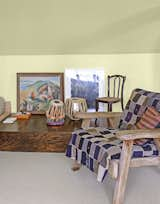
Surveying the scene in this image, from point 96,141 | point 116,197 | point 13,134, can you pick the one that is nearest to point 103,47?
point 13,134

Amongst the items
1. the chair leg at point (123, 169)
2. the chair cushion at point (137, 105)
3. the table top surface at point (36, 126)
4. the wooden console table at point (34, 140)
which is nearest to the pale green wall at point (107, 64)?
the table top surface at point (36, 126)

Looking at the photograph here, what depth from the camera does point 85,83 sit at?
185 inches

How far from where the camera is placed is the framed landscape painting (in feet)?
15.5

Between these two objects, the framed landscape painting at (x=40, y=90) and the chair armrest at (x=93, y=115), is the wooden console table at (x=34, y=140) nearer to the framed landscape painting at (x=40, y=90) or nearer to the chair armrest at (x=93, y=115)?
the chair armrest at (x=93, y=115)

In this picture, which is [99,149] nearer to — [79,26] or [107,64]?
[79,26]

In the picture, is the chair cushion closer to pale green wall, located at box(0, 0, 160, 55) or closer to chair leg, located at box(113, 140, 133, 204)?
chair leg, located at box(113, 140, 133, 204)

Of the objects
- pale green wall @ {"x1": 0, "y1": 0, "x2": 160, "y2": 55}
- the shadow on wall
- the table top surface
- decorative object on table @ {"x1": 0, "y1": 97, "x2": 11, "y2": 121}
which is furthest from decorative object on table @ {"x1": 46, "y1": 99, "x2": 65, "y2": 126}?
the shadow on wall

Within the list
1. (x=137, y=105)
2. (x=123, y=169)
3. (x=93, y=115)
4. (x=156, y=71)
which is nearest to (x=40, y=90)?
(x=156, y=71)

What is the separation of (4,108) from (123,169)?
2.67 meters

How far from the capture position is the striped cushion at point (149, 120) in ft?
8.20

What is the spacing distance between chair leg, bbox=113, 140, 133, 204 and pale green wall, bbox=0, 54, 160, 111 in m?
2.73

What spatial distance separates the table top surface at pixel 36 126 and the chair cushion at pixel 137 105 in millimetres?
707

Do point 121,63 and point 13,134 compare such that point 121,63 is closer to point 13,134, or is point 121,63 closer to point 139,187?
point 13,134

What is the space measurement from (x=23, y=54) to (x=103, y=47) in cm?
123
